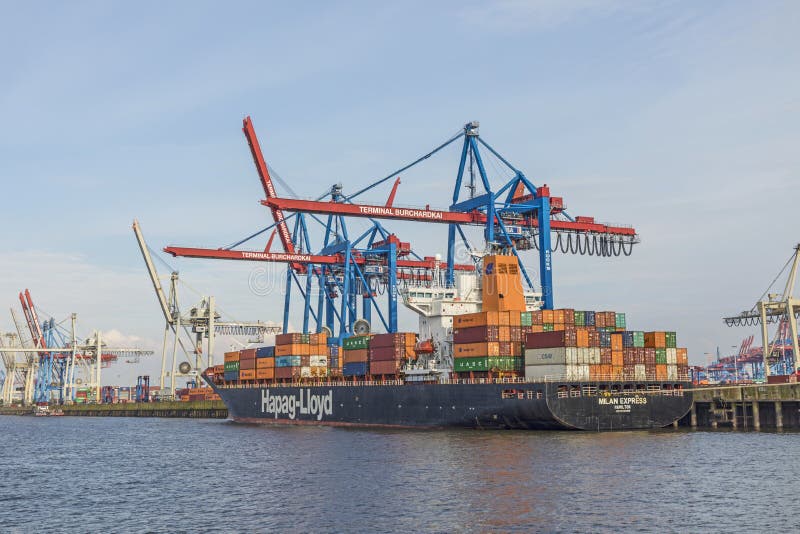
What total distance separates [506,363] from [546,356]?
137 inches

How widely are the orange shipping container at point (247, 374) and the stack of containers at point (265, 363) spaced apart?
100cm

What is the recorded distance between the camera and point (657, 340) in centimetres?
5669

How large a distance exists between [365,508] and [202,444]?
3196 centimetres

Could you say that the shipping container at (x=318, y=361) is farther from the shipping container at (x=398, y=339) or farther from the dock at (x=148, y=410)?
the dock at (x=148, y=410)

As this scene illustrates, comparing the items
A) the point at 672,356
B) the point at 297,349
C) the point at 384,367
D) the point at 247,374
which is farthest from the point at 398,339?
the point at 247,374

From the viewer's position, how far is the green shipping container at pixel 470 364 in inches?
2206

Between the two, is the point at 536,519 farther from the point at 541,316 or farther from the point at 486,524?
the point at 541,316

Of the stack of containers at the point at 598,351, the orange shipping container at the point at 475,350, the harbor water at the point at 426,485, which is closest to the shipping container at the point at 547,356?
the stack of containers at the point at 598,351

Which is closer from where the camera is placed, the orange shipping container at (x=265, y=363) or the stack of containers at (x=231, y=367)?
the orange shipping container at (x=265, y=363)

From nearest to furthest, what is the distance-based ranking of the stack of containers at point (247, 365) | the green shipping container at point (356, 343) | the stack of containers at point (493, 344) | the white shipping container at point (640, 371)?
the white shipping container at point (640, 371)
the stack of containers at point (493, 344)
the green shipping container at point (356, 343)
the stack of containers at point (247, 365)

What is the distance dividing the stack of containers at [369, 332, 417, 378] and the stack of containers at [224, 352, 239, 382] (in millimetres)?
26763

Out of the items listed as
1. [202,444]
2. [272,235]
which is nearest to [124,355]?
[272,235]

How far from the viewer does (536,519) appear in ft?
89.9

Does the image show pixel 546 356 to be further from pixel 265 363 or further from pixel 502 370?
pixel 265 363
